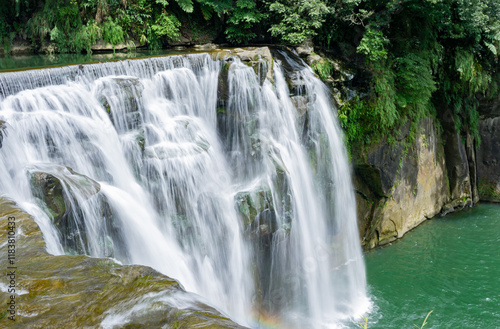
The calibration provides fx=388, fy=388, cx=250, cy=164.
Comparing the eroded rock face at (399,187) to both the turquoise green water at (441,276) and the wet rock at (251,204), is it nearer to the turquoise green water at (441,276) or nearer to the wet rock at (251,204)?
the turquoise green water at (441,276)

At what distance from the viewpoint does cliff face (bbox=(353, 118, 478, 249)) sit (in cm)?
1122

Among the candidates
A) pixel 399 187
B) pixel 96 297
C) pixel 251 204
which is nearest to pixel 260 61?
pixel 251 204

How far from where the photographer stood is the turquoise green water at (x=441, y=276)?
8.80 m

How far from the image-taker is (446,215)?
13.6 m

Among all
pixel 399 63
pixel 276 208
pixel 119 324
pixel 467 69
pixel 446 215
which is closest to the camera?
pixel 119 324

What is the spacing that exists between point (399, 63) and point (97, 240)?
378 inches

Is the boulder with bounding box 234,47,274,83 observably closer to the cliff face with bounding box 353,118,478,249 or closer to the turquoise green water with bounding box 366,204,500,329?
the cliff face with bounding box 353,118,478,249

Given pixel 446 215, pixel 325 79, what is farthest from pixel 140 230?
pixel 446 215

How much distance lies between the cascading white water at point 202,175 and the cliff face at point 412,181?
2.90 ft

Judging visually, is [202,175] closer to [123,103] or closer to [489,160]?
[123,103]

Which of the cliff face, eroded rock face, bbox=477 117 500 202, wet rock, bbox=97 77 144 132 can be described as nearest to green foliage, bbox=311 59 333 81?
the cliff face

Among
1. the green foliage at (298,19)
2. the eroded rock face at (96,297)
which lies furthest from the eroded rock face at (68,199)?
the green foliage at (298,19)

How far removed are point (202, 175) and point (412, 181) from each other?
7.55 metres

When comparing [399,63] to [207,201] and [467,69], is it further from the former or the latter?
[207,201]
